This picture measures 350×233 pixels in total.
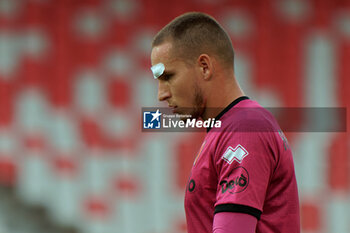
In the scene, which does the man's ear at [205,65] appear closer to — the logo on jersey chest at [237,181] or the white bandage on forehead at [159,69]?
the white bandage on forehead at [159,69]

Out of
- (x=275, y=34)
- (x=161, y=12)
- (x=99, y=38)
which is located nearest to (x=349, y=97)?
(x=275, y=34)

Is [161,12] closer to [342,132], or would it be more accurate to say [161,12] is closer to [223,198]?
[342,132]

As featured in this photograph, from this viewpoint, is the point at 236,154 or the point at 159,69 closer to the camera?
the point at 236,154

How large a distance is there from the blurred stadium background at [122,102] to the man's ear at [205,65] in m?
2.07

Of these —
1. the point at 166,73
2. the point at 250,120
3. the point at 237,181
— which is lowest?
the point at 237,181

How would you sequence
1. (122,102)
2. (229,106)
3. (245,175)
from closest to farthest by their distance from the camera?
(245,175)
(229,106)
(122,102)

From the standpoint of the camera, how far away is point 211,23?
117 cm

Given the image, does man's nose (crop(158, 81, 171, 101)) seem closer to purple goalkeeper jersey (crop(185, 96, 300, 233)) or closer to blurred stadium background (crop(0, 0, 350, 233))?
purple goalkeeper jersey (crop(185, 96, 300, 233))

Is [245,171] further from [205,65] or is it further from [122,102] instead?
[122,102]

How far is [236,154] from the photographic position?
955mm

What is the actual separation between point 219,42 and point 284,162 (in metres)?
0.29

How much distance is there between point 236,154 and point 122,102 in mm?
2295

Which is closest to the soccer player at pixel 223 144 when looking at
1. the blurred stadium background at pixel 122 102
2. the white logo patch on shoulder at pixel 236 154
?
the white logo patch on shoulder at pixel 236 154

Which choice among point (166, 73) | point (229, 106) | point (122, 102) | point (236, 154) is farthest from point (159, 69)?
point (122, 102)
